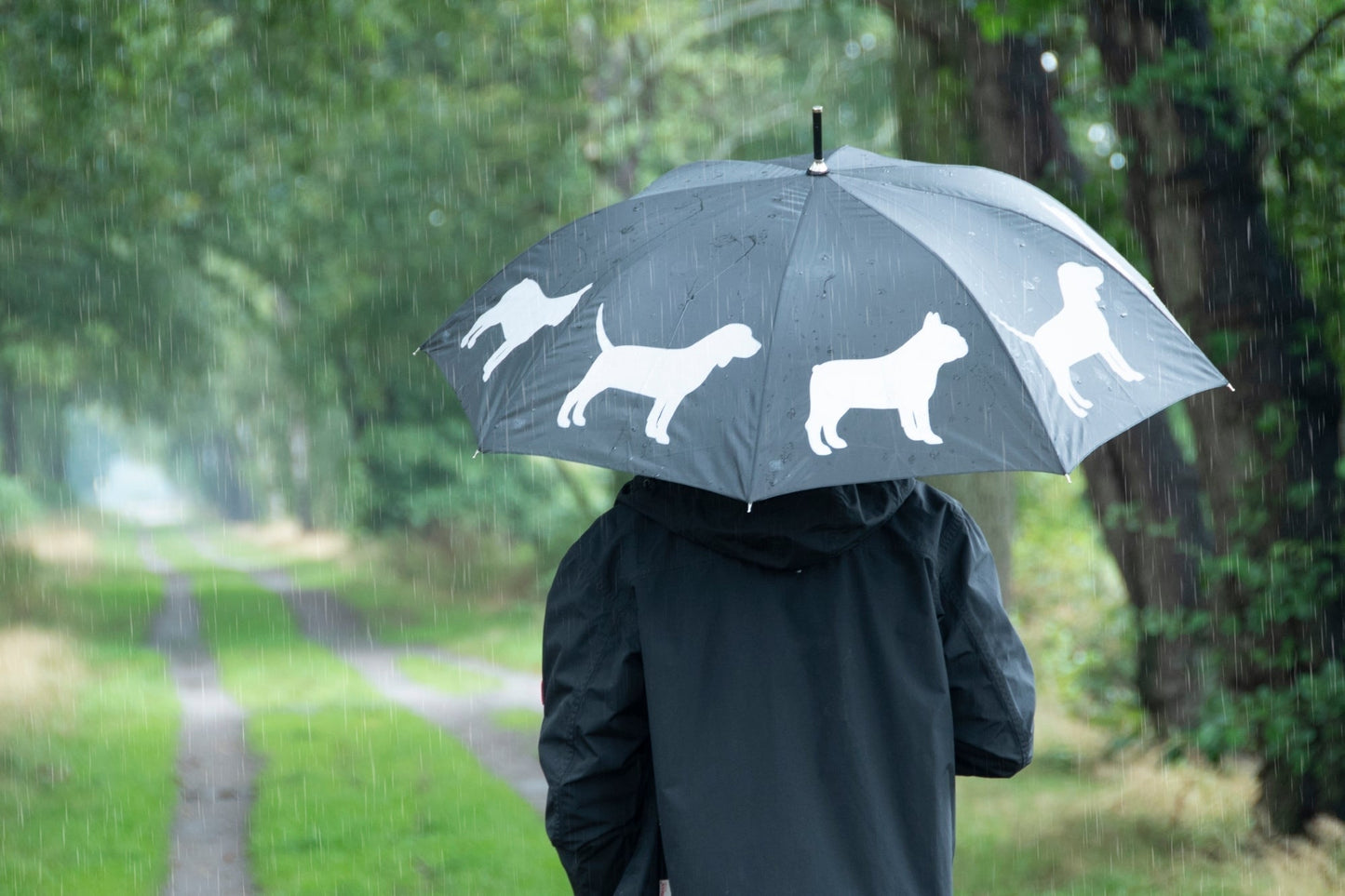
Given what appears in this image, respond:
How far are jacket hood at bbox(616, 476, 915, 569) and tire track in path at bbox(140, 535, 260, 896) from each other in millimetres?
4646

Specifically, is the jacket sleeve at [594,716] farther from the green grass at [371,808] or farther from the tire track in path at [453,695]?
the tire track in path at [453,695]

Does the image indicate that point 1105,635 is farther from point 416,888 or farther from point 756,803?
point 756,803

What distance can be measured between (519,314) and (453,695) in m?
Result: 10.2

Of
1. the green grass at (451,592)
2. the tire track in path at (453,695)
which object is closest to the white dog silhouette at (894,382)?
the tire track in path at (453,695)

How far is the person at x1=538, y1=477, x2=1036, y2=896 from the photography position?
7.88 ft

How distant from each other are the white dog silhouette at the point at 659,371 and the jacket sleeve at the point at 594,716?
10.3 inches

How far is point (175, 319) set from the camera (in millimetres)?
19797

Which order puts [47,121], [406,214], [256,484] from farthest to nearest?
[256,484]
[406,214]
[47,121]

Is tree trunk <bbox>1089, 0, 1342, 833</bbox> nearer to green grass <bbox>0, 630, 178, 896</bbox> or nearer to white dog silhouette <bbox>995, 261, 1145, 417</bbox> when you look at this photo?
white dog silhouette <bbox>995, 261, 1145, 417</bbox>

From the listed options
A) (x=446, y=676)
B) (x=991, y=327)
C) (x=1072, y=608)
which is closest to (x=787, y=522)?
(x=991, y=327)

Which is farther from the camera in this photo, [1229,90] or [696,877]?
[1229,90]

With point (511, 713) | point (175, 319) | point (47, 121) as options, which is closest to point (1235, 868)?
point (511, 713)

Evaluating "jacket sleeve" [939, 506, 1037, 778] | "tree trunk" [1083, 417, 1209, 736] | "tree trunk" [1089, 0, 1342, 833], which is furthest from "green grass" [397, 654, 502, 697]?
"jacket sleeve" [939, 506, 1037, 778]

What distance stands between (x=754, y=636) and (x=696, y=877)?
1.43 ft
